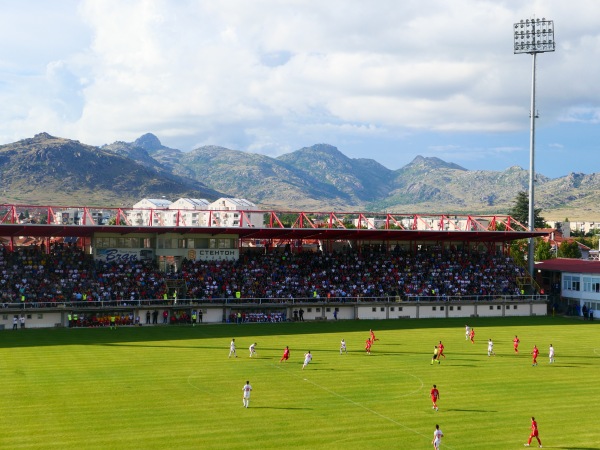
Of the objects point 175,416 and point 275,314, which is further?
point 275,314

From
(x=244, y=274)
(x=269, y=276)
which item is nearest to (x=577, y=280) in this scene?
(x=269, y=276)

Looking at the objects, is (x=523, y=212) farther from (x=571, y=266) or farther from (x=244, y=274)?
(x=244, y=274)

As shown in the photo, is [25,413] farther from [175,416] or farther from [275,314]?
[275,314]

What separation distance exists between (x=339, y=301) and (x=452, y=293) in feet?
45.0

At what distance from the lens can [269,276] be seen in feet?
249

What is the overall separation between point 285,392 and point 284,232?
131 feet

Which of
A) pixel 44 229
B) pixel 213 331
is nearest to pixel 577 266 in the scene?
pixel 213 331

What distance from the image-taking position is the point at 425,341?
56.8m

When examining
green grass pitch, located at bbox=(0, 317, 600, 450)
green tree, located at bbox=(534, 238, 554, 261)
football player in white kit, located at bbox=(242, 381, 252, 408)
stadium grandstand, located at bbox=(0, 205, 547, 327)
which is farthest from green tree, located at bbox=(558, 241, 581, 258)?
football player in white kit, located at bbox=(242, 381, 252, 408)

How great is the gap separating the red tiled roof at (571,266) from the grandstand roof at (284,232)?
19.3 feet

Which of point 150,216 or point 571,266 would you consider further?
point 571,266

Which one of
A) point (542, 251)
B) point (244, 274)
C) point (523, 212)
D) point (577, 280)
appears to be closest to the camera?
point (244, 274)

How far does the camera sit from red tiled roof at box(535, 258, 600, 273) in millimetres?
80125

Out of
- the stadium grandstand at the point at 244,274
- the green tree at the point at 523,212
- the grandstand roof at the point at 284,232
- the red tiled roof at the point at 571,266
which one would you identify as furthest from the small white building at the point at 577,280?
the green tree at the point at 523,212
